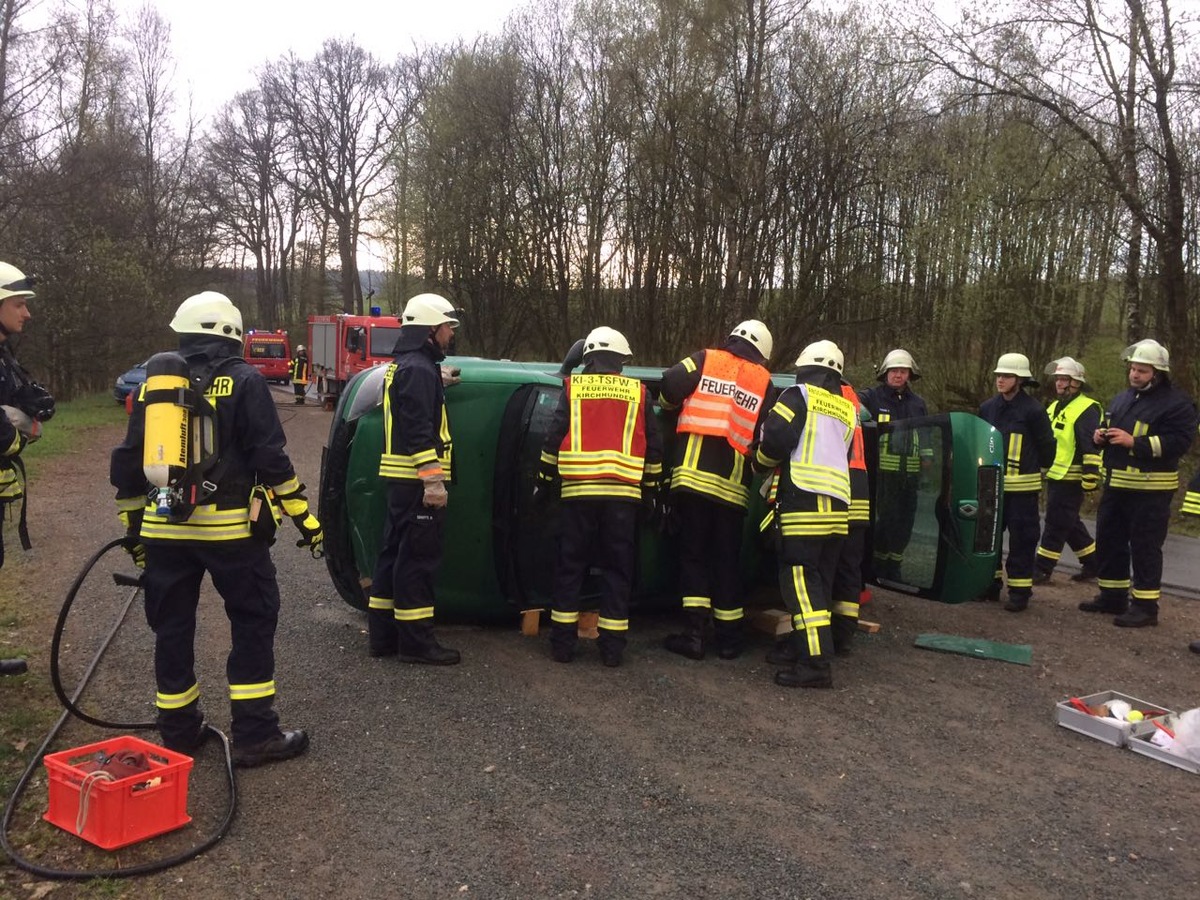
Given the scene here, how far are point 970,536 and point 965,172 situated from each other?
33.9ft

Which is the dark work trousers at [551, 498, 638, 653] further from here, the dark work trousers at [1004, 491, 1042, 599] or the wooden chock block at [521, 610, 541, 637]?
the dark work trousers at [1004, 491, 1042, 599]

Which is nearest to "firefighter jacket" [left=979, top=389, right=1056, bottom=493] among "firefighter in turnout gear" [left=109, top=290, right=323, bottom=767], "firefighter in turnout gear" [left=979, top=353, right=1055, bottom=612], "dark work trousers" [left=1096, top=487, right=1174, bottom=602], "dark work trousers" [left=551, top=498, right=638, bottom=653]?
"firefighter in turnout gear" [left=979, top=353, right=1055, bottom=612]

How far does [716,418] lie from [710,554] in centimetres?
81

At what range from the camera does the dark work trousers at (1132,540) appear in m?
6.26

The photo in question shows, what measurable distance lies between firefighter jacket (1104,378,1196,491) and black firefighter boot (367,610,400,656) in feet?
16.2

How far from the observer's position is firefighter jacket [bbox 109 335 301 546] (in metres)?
3.59

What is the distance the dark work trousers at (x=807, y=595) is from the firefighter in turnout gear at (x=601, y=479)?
2.76 feet

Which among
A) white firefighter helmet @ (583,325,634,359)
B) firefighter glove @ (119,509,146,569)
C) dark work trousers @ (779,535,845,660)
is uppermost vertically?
white firefighter helmet @ (583,325,634,359)

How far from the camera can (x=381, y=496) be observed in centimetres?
507

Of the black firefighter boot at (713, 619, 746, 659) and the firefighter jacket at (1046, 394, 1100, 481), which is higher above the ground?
the firefighter jacket at (1046, 394, 1100, 481)

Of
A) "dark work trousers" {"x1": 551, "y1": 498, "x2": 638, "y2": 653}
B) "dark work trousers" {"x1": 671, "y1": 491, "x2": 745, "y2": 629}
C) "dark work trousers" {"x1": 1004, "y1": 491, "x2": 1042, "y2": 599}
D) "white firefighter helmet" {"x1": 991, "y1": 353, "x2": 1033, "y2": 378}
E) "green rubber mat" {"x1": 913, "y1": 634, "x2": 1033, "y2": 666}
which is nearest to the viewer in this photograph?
"dark work trousers" {"x1": 551, "y1": 498, "x2": 638, "y2": 653}

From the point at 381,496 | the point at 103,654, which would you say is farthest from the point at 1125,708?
the point at 103,654

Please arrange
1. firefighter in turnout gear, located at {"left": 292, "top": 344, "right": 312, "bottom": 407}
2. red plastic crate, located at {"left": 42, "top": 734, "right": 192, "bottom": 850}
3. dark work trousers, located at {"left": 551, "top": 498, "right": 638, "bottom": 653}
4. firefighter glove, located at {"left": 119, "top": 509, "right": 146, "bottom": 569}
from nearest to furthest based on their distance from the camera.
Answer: red plastic crate, located at {"left": 42, "top": 734, "right": 192, "bottom": 850}, firefighter glove, located at {"left": 119, "top": 509, "right": 146, "bottom": 569}, dark work trousers, located at {"left": 551, "top": 498, "right": 638, "bottom": 653}, firefighter in turnout gear, located at {"left": 292, "top": 344, "right": 312, "bottom": 407}

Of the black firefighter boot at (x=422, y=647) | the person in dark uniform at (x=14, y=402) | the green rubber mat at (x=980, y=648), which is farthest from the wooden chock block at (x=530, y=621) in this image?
the person in dark uniform at (x=14, y=402)
